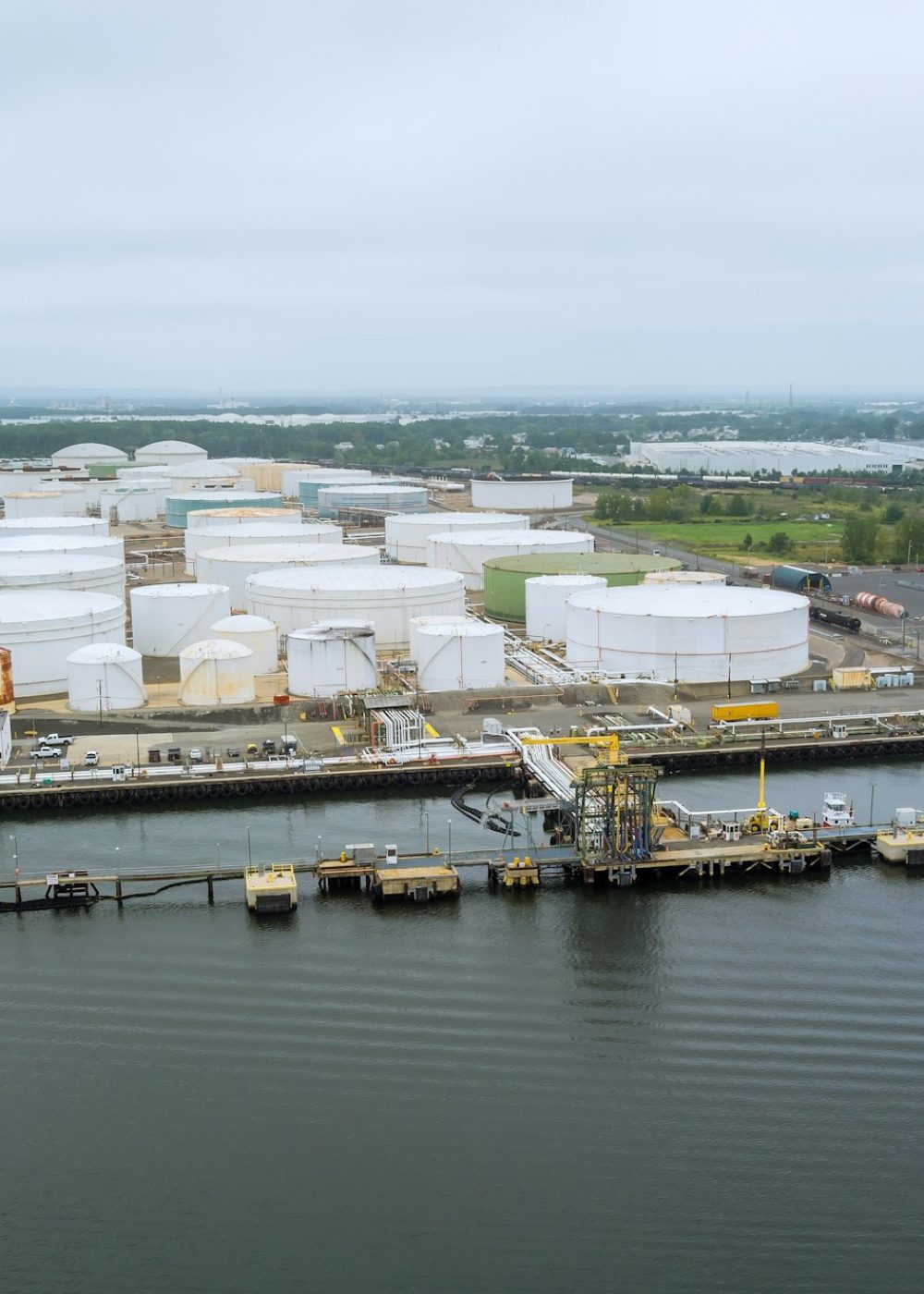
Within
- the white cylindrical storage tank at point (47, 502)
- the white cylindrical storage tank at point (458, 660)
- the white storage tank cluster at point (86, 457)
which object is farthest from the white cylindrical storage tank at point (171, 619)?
the white storage tank cluster at point (86, 457)

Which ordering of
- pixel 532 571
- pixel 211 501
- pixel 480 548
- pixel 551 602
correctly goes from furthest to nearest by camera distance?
pixel 211 501
pixel 480 548
pixel 532 571
pixel 551 602

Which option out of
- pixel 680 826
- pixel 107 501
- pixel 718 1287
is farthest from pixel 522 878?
pixel 107 501

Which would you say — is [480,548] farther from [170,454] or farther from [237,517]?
[170,454]

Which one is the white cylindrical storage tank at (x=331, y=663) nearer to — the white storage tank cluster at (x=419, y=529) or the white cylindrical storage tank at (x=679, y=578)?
the white cylindrical storage tank at (x=679, y=578)

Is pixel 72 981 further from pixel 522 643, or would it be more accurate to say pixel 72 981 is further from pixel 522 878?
pixel 522 643

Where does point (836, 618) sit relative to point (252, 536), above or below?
below

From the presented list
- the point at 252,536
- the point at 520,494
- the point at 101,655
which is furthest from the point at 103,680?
the point at 520,494
